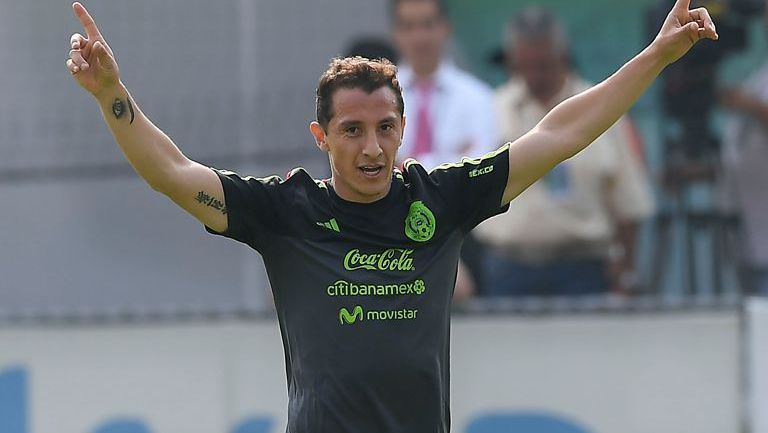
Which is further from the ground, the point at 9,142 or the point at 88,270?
the point at 9,142

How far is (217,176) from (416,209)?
1.90ft

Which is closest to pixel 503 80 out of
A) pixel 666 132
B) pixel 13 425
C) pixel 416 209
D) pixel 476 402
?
pixel 666 132

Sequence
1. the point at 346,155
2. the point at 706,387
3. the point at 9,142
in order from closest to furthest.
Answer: the point at 346,155 → the point at 706,387 → the point at 9,142

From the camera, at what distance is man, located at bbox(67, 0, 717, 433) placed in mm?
3971

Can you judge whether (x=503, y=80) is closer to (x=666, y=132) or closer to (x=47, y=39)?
(x=666, y=132)

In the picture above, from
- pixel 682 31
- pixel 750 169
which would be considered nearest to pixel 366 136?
pixel 682 31

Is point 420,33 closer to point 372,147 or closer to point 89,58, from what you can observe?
point 372,147

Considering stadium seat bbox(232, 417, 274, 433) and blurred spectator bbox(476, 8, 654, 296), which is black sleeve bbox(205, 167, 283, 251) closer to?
stadium seat bbox(232, 417, 274, 433)

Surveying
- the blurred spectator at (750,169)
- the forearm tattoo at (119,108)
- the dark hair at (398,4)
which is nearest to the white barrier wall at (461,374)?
the blurred spectator at (750,169)

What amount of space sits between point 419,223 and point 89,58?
103 cm

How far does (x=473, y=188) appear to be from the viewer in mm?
4246

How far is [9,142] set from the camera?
356 inches

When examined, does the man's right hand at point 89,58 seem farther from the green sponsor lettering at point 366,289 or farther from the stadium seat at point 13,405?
the stadium seat at point 13,405

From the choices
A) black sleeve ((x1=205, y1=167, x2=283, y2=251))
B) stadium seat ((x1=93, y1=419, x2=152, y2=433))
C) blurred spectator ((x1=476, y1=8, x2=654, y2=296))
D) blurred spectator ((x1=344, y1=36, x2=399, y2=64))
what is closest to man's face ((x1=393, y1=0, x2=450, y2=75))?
blurred spectator ((x1=344, y1=36, x2=399, y2=64))
